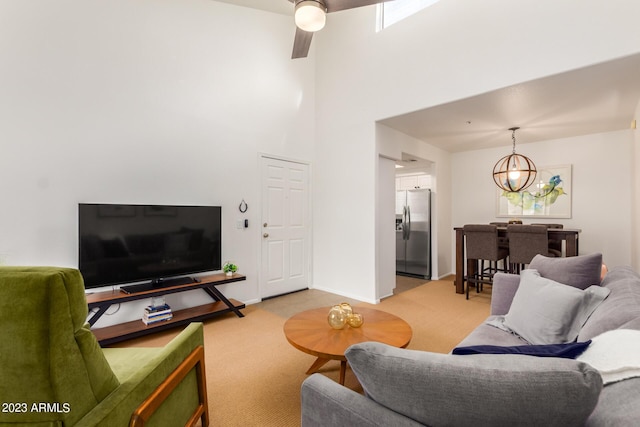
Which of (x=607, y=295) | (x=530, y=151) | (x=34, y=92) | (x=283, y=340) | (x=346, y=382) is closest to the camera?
(x=607, y=295)

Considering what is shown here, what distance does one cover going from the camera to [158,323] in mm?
2871

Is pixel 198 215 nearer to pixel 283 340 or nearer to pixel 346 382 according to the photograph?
pixel 283 340

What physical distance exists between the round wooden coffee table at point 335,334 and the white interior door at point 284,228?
1.94m

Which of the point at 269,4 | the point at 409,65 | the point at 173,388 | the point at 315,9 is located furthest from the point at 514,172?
the point at 173,388

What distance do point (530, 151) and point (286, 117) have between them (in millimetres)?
3997

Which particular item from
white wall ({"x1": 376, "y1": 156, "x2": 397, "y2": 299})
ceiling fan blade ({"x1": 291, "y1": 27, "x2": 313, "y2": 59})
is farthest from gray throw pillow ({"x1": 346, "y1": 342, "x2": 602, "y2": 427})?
white wall ({"x1": 376, "y1": 156, "x2": 397, "y2": 299})

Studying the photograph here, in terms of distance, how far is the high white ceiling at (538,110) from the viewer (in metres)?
2.74

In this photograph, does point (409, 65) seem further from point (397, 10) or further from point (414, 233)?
point (414, 233)

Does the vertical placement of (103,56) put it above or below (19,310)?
above

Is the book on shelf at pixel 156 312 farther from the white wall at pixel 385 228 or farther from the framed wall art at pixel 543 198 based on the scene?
the framed wall art at pixel 543 198

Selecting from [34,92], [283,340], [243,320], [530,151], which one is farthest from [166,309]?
[530,151]

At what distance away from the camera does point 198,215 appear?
3.27 m

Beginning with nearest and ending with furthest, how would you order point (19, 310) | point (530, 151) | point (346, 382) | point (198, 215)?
point (19, 310)
point (346, 382)
point (198, 215)
point (530, 151)

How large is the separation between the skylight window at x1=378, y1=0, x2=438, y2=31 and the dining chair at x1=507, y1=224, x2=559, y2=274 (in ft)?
9.76
